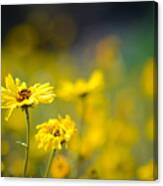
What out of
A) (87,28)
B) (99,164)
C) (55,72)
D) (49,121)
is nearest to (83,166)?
(99,164)

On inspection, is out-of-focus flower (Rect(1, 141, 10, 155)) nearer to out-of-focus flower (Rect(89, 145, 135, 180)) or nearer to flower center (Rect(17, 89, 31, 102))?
flower center (Rect(17, 89, 31, 102))

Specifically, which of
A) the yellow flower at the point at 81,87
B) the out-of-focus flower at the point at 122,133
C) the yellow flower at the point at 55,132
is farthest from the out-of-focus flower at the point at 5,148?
the out-of-focus flower at the point at 122,133

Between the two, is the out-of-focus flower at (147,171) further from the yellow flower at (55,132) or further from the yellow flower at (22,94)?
the yellow flower at (22,94)

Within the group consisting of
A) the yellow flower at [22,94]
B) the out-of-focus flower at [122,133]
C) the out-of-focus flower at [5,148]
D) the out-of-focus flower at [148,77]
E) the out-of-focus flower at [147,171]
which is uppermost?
the out-of-focus flower at [148,77]

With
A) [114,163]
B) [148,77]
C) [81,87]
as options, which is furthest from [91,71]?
[114,163]

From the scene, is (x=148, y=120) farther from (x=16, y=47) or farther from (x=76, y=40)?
(x=16, y=47)

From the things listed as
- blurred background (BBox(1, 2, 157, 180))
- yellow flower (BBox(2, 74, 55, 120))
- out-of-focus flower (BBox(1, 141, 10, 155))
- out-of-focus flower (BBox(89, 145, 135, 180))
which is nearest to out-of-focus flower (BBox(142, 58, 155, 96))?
blurred background (BBox(1, 2, 157, 180))
